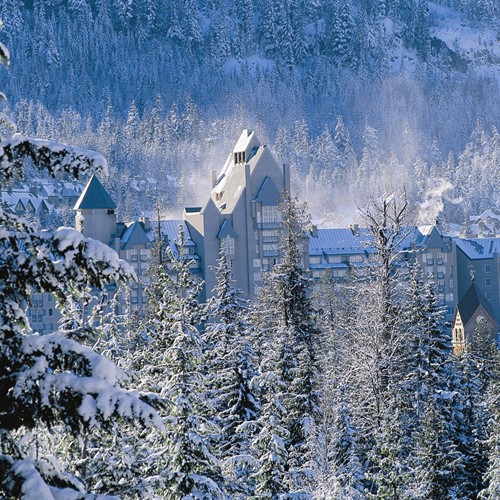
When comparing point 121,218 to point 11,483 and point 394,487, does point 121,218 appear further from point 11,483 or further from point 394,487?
point 11,483

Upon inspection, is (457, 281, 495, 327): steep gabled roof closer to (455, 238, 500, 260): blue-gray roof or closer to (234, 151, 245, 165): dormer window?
(455, 238, 500, 260): blue-gray roof

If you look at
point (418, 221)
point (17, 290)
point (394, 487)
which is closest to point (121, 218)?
point (418, 221)

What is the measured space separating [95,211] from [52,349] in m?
95.8

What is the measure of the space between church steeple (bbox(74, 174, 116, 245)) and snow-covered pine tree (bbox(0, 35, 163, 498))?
9253cm

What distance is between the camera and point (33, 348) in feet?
29.9

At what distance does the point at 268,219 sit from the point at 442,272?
71.6ft

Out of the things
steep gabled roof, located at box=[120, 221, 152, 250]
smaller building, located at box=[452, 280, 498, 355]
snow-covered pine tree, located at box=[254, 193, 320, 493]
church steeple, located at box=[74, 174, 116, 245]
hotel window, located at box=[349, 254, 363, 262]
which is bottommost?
smaller building, located at box=[452, 280, 498, 355]

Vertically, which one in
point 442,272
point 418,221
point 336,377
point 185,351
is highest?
Answer: point 185,351

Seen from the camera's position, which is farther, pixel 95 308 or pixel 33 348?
pixel 95 308

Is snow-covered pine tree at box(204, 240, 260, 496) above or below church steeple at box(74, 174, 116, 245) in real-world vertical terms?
above

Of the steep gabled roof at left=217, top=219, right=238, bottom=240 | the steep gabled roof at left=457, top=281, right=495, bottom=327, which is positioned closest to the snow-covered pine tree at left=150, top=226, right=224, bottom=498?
the steep gabled roof at left=217, top=219, right=238, bottom=240

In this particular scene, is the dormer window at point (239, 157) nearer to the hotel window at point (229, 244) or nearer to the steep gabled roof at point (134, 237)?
the hotel window at point (229, 244)

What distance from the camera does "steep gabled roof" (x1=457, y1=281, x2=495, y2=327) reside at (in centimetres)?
10425

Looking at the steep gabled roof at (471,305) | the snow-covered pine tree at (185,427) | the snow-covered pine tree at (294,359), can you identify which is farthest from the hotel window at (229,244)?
the snow-covered pine tree at (185,427)
